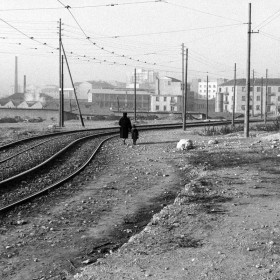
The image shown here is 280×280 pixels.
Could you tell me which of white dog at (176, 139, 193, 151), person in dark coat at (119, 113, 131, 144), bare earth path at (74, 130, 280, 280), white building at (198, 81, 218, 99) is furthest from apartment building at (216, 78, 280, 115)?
bare earth path at (74, 130, 280, 280)

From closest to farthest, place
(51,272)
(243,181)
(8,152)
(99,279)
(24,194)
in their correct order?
(99,279) → (51,272) → (24,194) → (243,181) → (8,152)

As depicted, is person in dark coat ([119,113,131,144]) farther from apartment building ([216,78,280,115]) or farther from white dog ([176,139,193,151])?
apartment building ([216,78,280,115])

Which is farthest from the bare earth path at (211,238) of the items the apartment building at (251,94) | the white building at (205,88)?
the white building at (205,88)

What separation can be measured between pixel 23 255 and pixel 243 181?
7278mm

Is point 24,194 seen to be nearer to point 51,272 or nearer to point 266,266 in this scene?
point 51,272

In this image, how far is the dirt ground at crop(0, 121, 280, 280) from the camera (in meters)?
6.72

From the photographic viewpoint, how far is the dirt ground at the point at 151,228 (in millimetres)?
6719

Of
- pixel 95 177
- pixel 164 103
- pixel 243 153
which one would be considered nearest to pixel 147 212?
pixel 95 177

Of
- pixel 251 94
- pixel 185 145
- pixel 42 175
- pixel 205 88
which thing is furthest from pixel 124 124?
pixel 205 88

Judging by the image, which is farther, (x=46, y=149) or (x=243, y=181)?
(x=46, y=149)

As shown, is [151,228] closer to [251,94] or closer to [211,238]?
[211,238]

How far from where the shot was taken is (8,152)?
71.2 ft

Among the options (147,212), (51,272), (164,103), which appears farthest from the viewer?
(164,103)

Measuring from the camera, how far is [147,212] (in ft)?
34.7
